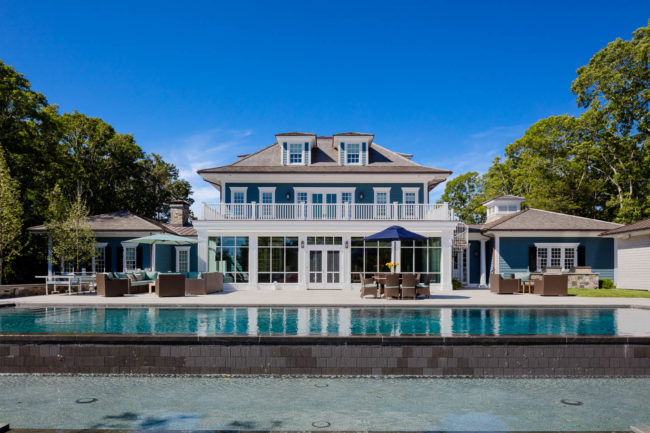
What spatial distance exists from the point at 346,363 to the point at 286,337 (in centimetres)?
113

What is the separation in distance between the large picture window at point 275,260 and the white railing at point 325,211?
Answer: 1268 millimetres

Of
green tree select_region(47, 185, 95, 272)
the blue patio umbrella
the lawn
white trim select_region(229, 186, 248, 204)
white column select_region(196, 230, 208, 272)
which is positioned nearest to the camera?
the blue patio umbrella

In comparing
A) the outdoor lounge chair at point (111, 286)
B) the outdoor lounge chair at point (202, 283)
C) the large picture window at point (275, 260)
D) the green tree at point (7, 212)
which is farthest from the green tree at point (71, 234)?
the large picture window at point (275, 260)

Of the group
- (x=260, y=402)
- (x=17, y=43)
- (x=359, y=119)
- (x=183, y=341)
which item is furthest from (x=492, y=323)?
(x=17, y=43)

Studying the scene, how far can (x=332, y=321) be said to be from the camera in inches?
400

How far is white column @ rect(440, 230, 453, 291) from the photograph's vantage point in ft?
65.5

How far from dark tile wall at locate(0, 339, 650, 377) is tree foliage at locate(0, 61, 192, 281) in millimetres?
17639

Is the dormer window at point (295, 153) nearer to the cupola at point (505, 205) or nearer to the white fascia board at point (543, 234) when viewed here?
the white fascia board at point (543, 234)

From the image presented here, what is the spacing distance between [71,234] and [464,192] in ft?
147

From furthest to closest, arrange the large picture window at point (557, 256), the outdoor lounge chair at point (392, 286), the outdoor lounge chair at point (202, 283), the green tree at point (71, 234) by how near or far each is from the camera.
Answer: the large picture window at point (557, 256), the green tree at point (71, 234), the outdoor lounge chair at point (202, 283), the outdoor lounge chair at point (392, 286)

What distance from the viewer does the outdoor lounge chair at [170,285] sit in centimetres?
1612

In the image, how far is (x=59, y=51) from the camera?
18969mm

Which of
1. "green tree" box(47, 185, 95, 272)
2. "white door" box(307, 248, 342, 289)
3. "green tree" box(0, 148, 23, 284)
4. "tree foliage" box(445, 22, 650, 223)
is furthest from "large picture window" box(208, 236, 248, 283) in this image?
"tree foliage" box(445, 22, 650, 223)

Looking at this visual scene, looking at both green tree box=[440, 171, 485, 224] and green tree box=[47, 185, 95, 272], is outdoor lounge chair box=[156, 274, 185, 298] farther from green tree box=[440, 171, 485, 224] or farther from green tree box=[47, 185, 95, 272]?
green tree box=[440, 171, 485, 224]
